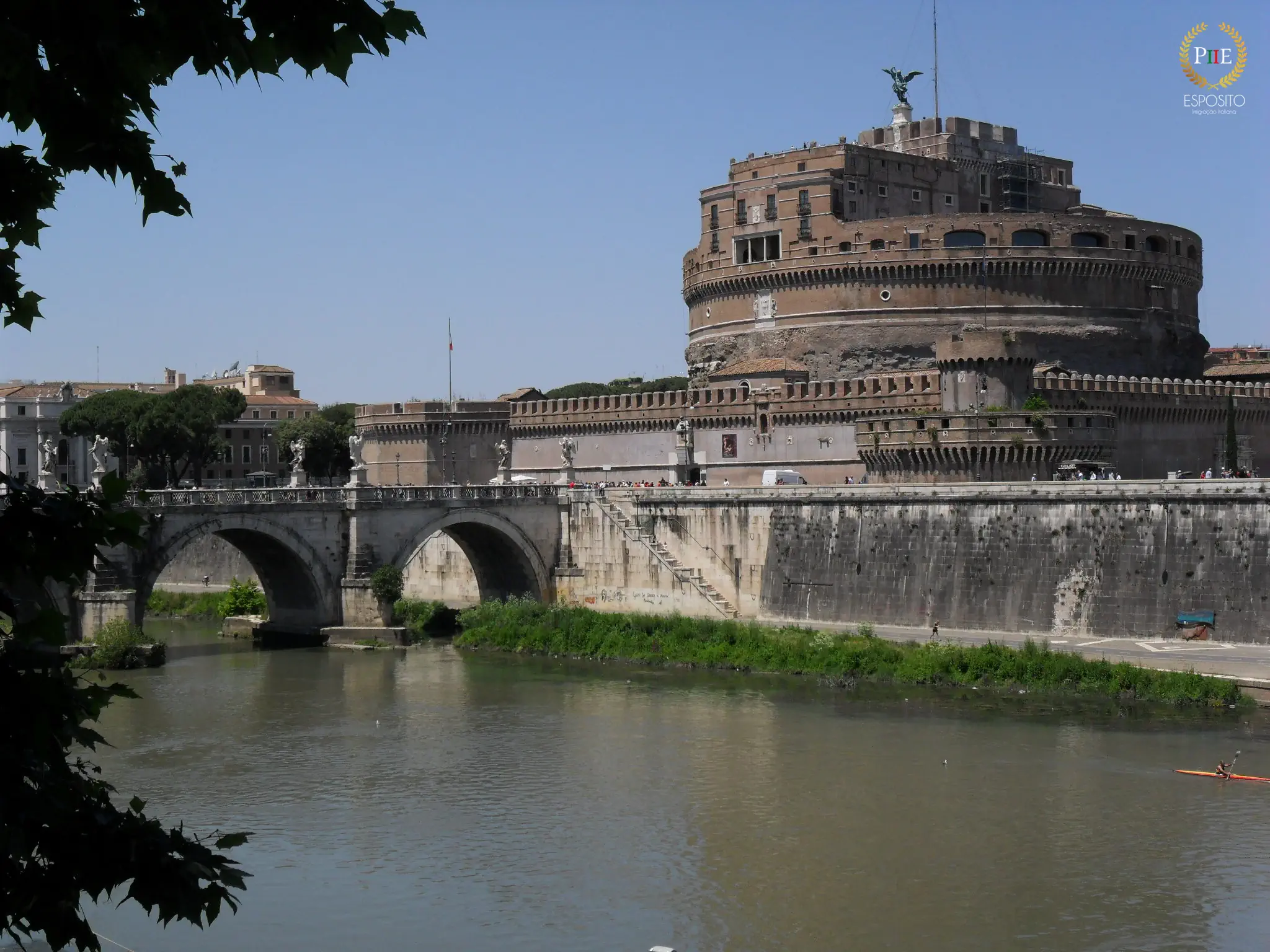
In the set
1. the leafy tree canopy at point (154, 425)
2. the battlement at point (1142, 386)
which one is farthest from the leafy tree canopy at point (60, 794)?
the leafy tree canopy at point (154, 425)

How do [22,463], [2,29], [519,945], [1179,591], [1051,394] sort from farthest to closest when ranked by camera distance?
1. [22,463]
2. [1051,394]
3. [1179,591]
4. [519,945]
5. [2,29]

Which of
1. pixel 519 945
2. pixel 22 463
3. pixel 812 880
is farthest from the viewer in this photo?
pixel 22 463

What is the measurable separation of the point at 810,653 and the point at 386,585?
11182 mm

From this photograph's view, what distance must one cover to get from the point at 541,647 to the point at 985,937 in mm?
21529

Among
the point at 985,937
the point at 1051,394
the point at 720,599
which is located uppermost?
the point at 1051,394

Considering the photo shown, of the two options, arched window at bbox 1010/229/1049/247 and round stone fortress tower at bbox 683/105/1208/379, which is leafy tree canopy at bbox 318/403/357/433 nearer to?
round stone fortress tower at bbox 683/105/1208/379

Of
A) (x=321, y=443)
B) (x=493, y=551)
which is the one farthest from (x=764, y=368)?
(x=321, y=443)

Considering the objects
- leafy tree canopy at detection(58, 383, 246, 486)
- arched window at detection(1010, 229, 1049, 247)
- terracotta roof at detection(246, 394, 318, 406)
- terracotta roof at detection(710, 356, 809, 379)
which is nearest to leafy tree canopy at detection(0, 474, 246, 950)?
terracotta roof at detection(710, 356, 809, 379)

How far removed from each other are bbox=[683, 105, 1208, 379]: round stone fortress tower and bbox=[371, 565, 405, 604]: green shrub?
18.3 m

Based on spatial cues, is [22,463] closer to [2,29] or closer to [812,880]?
[812,880]

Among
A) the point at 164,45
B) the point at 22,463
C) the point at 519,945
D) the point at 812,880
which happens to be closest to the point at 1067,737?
the point at 812,880

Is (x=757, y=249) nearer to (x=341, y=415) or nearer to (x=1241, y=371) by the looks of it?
(x=1241, y=371)

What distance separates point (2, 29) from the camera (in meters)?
4.44

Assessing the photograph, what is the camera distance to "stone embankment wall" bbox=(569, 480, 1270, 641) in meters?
30.1
